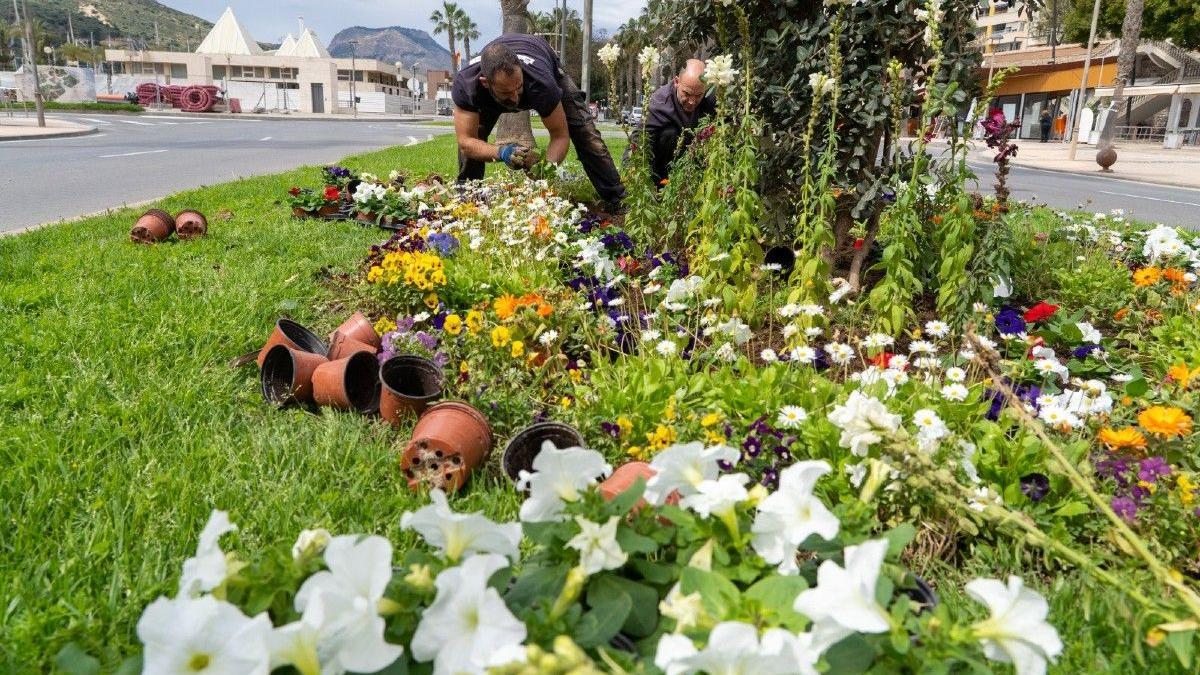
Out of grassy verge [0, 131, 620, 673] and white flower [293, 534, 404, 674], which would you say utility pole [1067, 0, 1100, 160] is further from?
white flower [293, 534, 404, 674]

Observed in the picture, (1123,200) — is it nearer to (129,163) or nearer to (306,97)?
(129,163)

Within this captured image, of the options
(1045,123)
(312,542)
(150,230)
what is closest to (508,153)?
(150,230)

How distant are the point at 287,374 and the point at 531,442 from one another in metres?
1.21

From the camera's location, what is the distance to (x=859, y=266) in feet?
12.4

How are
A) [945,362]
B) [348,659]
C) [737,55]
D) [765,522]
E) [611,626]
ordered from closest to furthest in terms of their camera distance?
[348,659] → [611,626] → [765,522] → [945,362] → [737,55]

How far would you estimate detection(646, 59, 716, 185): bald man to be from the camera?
5934 millimetres

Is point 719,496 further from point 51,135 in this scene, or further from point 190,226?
point 51,135

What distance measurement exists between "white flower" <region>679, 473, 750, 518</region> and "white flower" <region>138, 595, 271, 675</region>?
0.64 metres

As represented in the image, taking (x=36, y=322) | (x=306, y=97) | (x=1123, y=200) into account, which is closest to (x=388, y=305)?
(x=36, y=322)

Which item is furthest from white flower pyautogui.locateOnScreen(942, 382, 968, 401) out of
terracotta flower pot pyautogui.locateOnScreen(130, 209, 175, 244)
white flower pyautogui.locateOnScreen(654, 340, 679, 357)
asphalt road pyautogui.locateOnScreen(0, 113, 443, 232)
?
asphalt road pyautogui.locateOnScreen(0, 113, 443, 232)

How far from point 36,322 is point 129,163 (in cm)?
1016

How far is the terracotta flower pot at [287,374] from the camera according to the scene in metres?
2.75

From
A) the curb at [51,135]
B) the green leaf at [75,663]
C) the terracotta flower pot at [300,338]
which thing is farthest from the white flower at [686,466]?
the curb at [51,135]

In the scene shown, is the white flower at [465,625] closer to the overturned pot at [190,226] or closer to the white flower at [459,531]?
the white flower at [459,531]
